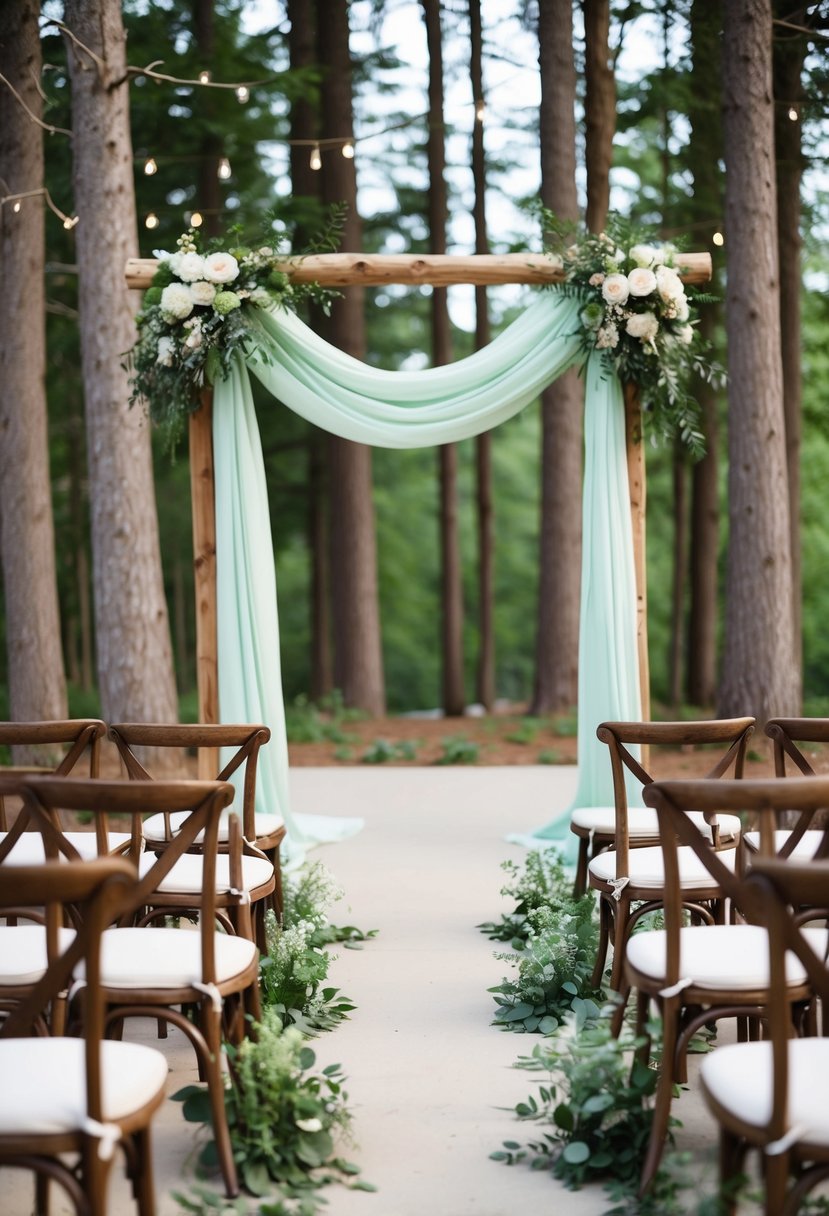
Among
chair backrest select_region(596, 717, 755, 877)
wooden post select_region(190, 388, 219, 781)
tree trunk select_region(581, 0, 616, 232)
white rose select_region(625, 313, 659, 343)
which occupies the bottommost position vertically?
chair backrest select_region(596, 717, 755, 877)

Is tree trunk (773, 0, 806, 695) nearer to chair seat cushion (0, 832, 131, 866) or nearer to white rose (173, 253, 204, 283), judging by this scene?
white rose (173, 253, 204, 283)

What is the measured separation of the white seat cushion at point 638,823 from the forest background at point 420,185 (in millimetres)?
3790

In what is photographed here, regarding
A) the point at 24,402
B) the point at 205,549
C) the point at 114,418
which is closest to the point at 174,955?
the point at 205,549

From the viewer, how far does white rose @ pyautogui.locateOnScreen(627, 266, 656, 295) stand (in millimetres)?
5930

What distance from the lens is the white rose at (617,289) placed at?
593cm

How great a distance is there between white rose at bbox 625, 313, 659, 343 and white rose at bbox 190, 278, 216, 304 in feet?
6.89

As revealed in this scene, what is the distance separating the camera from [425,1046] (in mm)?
4066

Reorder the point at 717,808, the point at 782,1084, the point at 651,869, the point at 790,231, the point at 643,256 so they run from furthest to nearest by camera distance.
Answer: the point at 790,231
the point at 643,256
the point at 651,869
the point at 717,808
the point at 782,1084

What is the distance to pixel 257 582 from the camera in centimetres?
636

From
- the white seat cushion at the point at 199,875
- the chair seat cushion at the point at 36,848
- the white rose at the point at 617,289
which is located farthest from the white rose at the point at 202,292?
the white seat cushion at the point at 199,875

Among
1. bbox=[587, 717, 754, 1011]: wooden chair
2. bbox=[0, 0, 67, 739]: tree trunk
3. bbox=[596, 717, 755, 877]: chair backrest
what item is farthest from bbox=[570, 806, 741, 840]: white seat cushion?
bbox=[0, 0, 67, 739]: tree trunk

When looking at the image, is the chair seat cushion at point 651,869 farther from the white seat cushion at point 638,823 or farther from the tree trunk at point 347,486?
the tree trunk at point 347,486

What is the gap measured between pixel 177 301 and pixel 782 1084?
15.7ft

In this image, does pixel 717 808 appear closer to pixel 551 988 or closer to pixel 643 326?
pixel 551 988
